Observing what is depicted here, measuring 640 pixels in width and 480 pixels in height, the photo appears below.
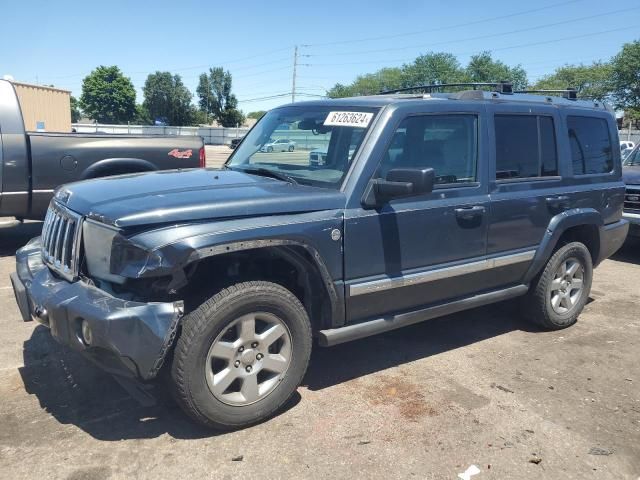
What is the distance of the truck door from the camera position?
3650 millimetres

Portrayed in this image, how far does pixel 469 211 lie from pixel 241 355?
6.48 ft

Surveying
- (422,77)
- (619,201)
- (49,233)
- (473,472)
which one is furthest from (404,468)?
(422,77)

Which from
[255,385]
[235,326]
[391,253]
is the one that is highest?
[391,253]

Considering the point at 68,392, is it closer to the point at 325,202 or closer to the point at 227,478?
the point at 227,478

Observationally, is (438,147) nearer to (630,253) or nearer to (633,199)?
(633,199)

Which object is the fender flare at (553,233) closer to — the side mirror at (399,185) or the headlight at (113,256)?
the side mirror at (399,185)

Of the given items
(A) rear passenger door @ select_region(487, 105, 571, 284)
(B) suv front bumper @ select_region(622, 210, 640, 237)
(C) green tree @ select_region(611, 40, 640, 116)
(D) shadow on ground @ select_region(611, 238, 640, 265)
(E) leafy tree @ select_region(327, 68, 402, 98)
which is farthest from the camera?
(E) leafy tree @ select_region(327, 68, 402, 98)

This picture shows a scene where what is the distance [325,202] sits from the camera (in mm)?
3486

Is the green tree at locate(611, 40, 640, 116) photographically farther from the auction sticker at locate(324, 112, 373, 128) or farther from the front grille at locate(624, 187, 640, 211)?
the auction sticker at locate(324, 112, 373, 128)

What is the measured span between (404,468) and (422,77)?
296ft

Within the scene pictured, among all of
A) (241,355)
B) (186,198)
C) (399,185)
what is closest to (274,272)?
(241,355)

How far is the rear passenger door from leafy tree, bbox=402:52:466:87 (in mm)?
81756

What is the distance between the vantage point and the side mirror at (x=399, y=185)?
11.3 ft

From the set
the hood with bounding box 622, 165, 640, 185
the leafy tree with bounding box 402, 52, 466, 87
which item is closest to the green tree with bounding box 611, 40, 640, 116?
the leafy tree with bounding box 402, 52, 466, 87
